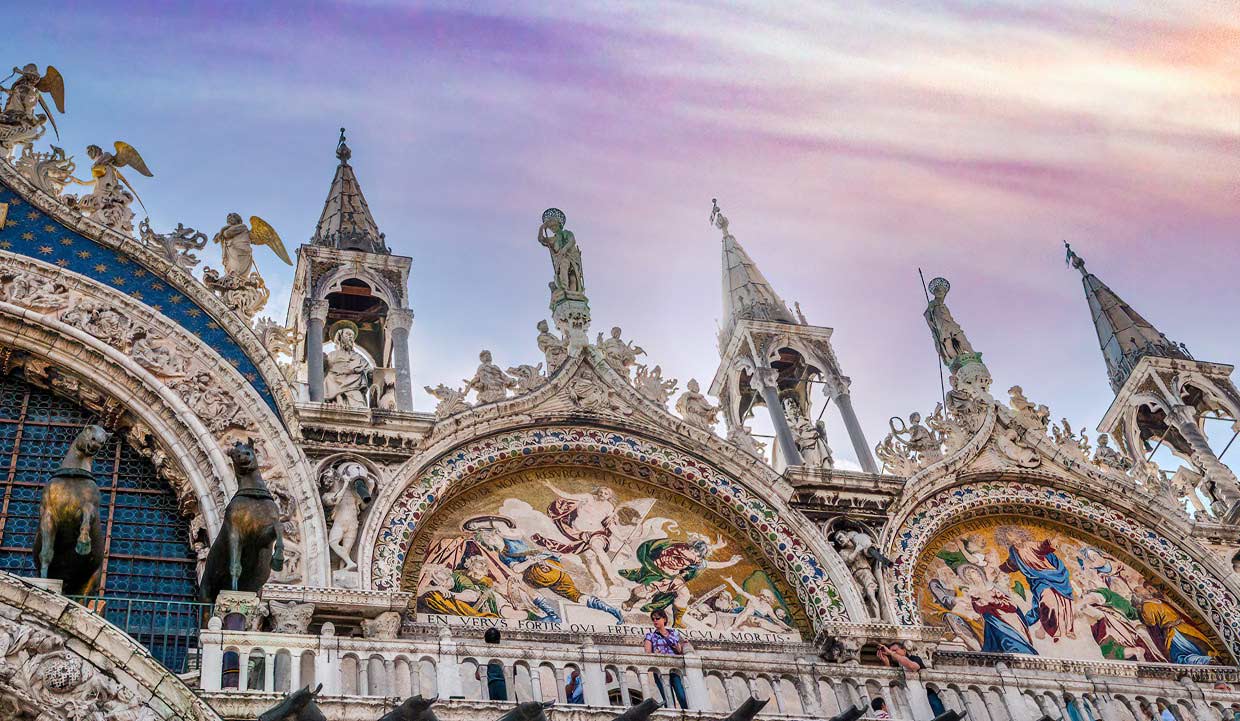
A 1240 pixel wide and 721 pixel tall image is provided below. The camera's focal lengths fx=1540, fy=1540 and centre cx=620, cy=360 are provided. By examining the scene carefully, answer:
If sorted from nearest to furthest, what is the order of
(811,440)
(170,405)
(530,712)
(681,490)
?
1. (530,712)
2. (170,405)
3. (681,490)
4. (811,440)

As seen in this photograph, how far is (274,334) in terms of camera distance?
48.4ft

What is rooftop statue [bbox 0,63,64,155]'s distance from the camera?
15727 mm

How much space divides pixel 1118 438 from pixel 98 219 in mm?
12006

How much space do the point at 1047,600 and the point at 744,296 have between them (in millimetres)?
5272

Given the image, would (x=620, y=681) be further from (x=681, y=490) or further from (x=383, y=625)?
(x=681, y=490)

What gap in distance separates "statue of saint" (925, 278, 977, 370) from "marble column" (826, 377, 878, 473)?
1.60 m

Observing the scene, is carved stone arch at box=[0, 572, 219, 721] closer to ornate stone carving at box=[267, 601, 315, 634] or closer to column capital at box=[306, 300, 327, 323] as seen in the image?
ornate stone carving at box=[267, 601, 315, 634]

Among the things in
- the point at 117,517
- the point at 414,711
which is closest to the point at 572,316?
the point at 117,517

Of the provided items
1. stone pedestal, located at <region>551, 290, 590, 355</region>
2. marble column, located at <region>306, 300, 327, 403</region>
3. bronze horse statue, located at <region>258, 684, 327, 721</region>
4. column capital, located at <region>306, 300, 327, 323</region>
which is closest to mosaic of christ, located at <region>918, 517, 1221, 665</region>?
stone pedestal, located at <region>551, 290, 590, 355</region>

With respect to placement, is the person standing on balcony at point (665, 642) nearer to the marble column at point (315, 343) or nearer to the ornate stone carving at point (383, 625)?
the ornate stone carving at point (383, 625)

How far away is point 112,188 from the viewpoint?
51.1ft

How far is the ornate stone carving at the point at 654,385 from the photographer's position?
15.8 metres

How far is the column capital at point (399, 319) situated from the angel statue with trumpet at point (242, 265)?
4.07ft

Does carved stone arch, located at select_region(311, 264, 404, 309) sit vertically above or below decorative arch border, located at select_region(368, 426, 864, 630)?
above
